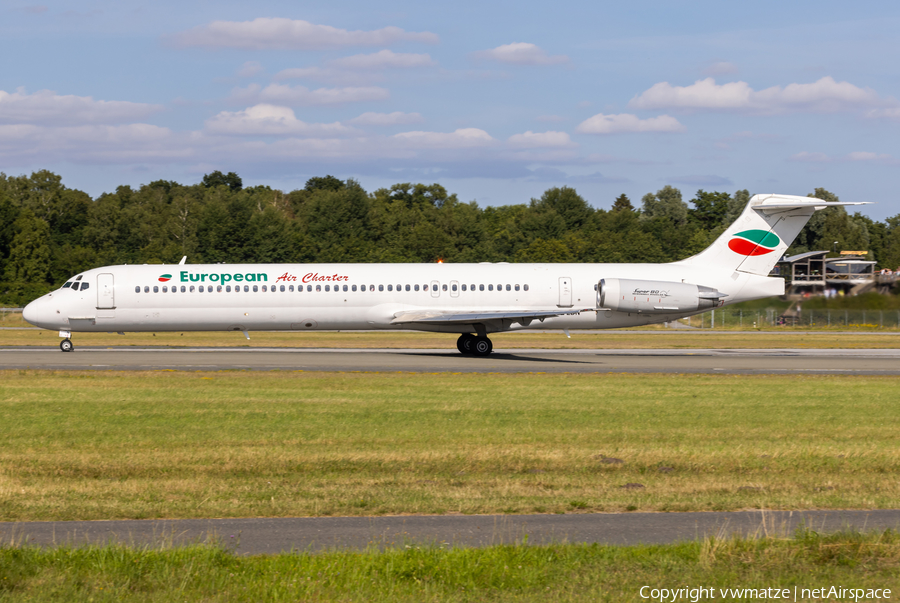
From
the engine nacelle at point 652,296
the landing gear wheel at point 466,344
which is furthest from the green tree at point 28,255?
the engine nacelle at point 652,296

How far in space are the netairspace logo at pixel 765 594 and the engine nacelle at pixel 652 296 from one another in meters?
28.8

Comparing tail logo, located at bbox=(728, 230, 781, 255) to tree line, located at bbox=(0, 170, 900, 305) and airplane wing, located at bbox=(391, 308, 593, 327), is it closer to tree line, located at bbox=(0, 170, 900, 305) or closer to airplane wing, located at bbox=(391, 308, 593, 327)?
airplane wing, located at bbox=(391, 308, 593, 327)

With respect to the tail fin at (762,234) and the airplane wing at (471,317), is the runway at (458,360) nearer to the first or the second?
the airplane wing at (471,317)

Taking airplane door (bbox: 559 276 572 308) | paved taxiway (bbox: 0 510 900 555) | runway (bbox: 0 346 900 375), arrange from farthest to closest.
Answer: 1. airplane door (bbox: 559 276 572 308)
2. runway (bbox: 0 346 900 375)
3. paved taxiway (bbox: 0 510 900 555)

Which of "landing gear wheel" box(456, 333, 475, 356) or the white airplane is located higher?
the white airplane

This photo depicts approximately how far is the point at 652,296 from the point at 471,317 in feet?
25.0

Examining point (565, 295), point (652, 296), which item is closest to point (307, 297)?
point (565, 295)

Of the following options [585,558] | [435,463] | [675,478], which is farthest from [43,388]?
[585,558]

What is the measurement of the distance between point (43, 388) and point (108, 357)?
10724 mm

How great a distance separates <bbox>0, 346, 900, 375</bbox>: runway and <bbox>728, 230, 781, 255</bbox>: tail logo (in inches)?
177

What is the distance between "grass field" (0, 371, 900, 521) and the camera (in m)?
11.4

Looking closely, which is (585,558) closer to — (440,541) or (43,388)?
(440,541)

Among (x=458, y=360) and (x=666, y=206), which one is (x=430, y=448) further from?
(x=666, y=206)

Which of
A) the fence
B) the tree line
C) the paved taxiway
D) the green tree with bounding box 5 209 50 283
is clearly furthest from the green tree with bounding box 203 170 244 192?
the paved taxiway
